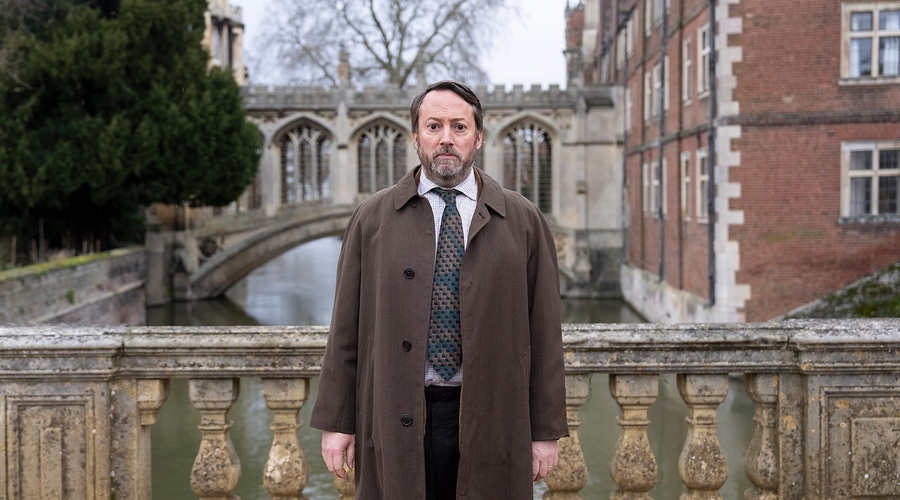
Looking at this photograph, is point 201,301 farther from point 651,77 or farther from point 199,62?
point 651,77

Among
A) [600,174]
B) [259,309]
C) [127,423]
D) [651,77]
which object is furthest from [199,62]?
[127,423]

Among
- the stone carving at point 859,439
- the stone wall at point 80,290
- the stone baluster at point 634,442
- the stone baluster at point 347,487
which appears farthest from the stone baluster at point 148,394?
the stone wall at point 80,290

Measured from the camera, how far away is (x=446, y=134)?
2.14m

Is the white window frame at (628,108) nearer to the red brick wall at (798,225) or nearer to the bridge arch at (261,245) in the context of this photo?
the bridge arch at (261,245)

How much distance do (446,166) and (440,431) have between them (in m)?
0.67

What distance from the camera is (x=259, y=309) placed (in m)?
20.4

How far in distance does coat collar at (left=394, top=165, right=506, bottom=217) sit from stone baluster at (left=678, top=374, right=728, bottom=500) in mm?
993

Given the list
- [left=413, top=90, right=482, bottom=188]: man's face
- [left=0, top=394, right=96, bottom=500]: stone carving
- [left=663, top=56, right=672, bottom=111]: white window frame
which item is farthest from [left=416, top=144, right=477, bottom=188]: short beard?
[left=663, top=56, right=672, bottom=111]: white window frame

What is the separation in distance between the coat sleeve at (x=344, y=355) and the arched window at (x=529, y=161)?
2121 centimetres

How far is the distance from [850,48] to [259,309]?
13.8 meters

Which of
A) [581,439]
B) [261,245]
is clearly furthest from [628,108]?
[581,439]

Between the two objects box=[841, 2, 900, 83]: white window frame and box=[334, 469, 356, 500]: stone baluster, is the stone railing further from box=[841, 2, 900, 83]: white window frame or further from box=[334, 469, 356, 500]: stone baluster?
box=[841, 2, 900, 83]: white window frame

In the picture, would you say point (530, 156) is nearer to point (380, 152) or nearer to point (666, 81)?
point (380, 152)

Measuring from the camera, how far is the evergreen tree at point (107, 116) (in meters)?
14.5
